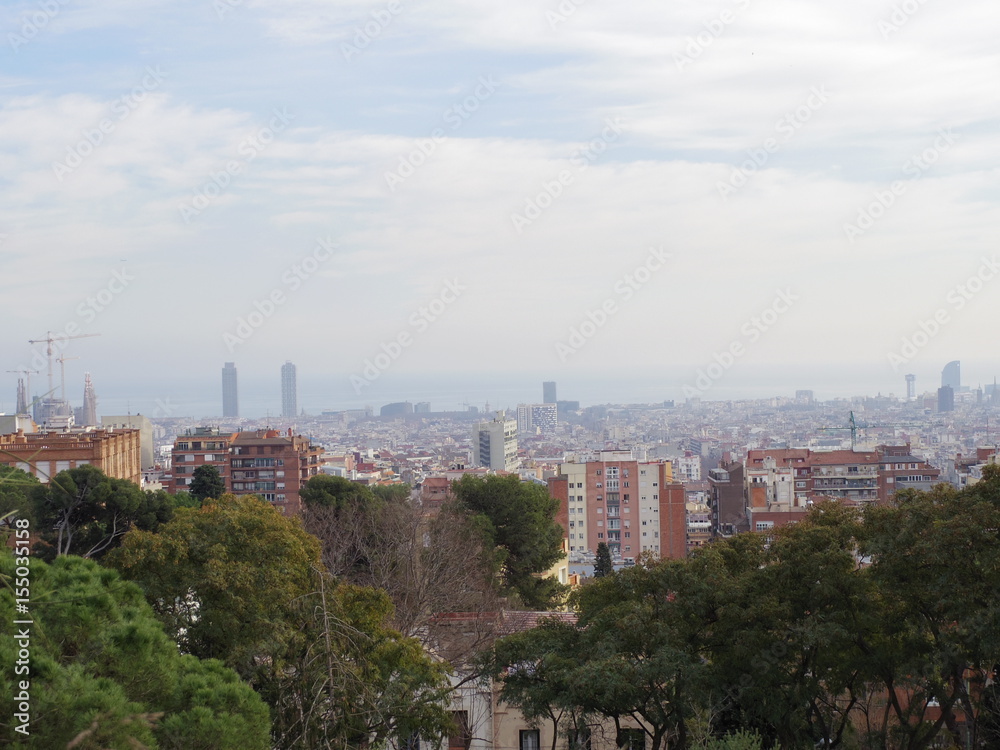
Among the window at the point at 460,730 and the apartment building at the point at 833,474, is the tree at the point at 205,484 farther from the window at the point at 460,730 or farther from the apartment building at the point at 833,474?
the apartment building at the point at 833,474

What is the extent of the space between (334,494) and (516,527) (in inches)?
198

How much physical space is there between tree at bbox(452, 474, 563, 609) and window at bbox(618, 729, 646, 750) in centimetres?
1238

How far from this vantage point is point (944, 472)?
241 ft

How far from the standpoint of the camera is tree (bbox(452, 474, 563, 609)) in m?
25.2

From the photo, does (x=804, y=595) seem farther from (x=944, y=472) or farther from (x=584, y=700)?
(x=944, y=472)

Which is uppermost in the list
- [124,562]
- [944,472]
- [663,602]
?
[124,562]

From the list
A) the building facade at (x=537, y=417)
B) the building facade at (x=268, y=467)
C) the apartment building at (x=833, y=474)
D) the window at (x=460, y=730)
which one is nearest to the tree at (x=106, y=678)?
the window at (x=460, y=730)

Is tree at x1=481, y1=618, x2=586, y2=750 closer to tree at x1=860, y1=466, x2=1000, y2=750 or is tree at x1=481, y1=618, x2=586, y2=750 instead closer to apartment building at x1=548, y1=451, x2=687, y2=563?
tree at x1=860, y1=466, x2=1000, y2=750

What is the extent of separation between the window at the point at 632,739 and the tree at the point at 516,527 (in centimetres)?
1238

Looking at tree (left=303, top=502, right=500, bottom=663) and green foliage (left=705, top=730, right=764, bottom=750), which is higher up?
green foliage (left=705, top=730, right=764, bottom=750)

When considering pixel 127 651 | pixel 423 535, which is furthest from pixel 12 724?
pixel 423 535

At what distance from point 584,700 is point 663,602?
1778mm

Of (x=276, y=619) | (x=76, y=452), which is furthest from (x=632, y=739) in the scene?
(x=76, y=452)

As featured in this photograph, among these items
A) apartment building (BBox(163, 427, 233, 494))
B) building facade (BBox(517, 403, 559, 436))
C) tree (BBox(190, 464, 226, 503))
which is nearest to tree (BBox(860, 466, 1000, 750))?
tree (BBox(190, 464, 226, 503))
